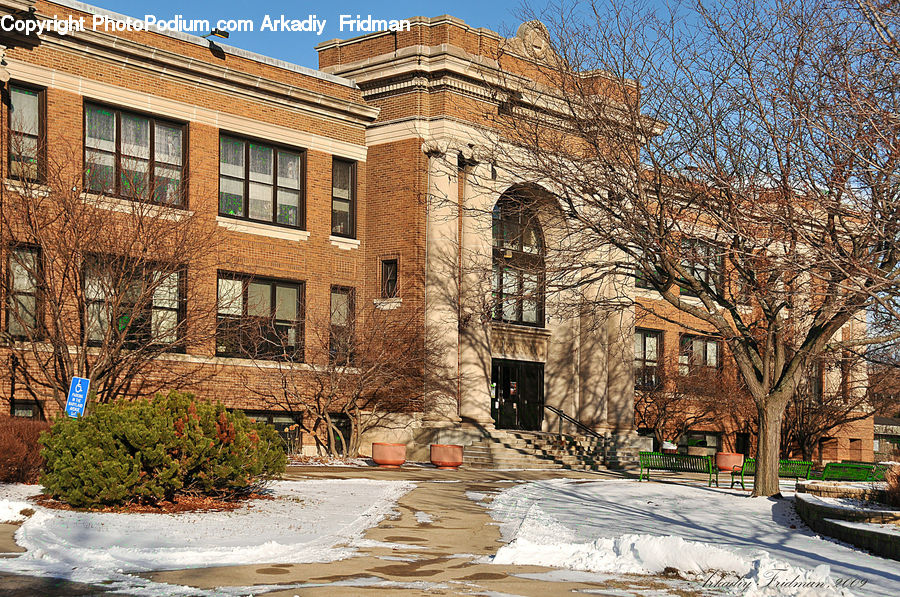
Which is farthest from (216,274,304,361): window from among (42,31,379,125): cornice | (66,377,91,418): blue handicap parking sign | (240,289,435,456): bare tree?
(66,377,91,418): blue handicap parking sign

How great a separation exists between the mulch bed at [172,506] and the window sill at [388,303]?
16594 mm

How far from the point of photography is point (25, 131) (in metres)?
26.9

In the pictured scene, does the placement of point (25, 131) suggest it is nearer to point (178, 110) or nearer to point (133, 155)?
point (133, 155)

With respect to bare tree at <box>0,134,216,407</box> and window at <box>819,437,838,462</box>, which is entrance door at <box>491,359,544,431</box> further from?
window at <box>819,437,838,462</box>

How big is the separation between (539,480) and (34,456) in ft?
41.5

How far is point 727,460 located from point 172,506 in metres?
Result: 20.8

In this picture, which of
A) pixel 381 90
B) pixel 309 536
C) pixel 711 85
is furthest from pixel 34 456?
pixel 381 90

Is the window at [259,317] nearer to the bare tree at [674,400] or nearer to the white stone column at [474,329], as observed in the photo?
the white stone column at [474,329]

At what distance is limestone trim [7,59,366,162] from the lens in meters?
27.4

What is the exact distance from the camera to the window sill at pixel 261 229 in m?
31.3

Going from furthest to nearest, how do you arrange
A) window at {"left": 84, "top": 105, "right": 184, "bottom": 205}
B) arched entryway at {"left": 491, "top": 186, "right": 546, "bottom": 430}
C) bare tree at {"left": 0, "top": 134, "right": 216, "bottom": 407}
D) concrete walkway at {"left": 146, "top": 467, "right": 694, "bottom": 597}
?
arched entryway at {"left": 491, "top": 186, "right": 546, "bottom": 430} → window at {"left": 84, "top": 105, "right": 184, "bottom": 205} → bare tree at {"left": 0, "top": 134, "right": 216, "bottom": 407} → concrete walkway at {"left": 146, "top": 467, "right": 694, "bottom": 597}

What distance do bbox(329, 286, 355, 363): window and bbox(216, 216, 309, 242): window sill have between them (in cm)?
217

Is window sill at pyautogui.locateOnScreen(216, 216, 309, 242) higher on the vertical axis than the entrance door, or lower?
higher

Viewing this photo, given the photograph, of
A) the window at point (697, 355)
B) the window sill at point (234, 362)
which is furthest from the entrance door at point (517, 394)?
the window at point (697, 355)
